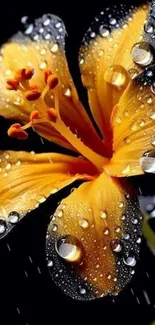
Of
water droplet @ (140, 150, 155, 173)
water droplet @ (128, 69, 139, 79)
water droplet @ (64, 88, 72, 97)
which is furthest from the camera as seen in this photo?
water droplet @ (64, 88, 72, 97)

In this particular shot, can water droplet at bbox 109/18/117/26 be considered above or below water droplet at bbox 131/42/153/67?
above

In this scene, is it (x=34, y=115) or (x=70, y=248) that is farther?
(x=34, y=115)

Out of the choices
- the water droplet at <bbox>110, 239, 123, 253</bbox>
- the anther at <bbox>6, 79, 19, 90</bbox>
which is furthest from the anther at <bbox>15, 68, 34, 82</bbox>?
the water droplet at <bbox>110, 239, 123, 253</bbox>

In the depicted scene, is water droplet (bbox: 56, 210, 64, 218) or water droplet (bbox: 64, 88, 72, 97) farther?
water droplet (bbox: 64, 88, 72, 97)

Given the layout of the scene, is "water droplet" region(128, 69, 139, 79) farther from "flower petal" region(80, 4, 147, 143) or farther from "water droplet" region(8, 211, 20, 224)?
"water droplet" region(8, 211, 20, 224)

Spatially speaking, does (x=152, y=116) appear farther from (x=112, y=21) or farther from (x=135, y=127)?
(x=112, y=21)

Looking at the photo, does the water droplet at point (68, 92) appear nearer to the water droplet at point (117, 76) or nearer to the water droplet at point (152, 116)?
the water droplet at point (117, 76)

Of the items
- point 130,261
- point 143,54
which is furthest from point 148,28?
point 130,261

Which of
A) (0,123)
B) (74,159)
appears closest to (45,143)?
(0,123)
